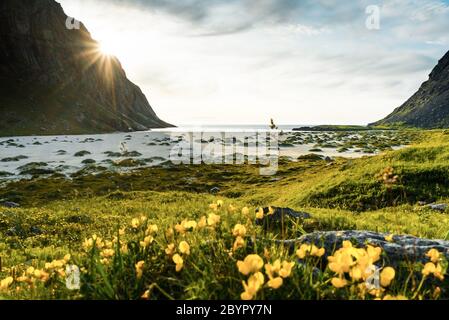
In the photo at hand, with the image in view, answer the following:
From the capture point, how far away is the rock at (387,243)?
5.39m

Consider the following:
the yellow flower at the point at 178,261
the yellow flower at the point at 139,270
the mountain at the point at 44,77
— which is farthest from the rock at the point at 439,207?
the mountain at the point at 44,77

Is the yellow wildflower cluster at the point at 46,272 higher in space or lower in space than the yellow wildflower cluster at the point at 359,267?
lower

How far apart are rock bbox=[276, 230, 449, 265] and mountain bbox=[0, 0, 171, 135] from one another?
141 metres

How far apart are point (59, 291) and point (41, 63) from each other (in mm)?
190339

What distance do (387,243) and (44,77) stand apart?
18749cm

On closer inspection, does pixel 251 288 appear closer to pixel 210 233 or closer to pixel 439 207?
pixel 210 233

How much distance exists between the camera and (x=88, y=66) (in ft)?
646

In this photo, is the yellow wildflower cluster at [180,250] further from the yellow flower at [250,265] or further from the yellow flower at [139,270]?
the yellow flower at [250,265]

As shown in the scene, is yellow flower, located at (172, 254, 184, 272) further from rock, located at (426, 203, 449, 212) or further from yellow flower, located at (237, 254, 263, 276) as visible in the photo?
rock, located at (426, 203, 449, 212)

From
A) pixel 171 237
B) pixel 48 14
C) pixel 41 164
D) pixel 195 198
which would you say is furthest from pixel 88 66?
pixel 171 237

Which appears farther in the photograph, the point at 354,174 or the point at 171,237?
the point at 354,174

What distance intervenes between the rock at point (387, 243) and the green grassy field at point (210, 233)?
25 cm

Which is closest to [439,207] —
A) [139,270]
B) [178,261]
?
[178,261]
